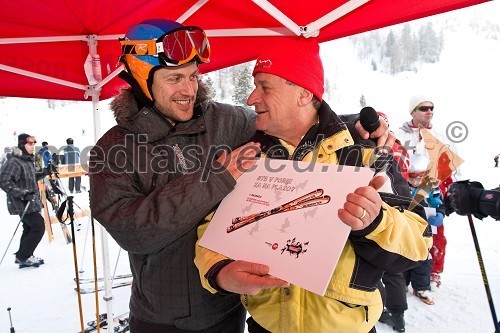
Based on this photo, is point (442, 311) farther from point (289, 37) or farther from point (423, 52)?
point (423, 52)

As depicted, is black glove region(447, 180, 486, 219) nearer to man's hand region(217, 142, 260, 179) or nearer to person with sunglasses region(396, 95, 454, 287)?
man's hand region(217, 142, 260, 179)

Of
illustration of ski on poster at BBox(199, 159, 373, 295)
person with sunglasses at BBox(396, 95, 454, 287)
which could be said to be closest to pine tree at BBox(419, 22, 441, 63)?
person with sunglasses at BBox(396, 95, 454, 287)

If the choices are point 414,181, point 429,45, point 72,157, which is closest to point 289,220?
point 414,181

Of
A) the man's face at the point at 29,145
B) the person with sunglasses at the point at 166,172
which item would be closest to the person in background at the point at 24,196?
the man's face at the point at 29,145

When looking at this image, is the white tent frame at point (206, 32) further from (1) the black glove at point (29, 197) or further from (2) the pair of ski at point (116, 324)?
(1) the black glove at point (29, 197)

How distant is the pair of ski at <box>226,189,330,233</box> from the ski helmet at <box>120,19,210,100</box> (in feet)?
2.65

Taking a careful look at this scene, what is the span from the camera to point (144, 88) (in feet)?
5.21

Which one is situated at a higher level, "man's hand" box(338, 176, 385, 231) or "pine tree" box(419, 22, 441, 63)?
"pine tree" box(419, 22, 441, 63)

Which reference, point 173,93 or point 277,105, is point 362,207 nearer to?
point 277,105

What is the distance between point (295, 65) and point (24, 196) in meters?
6.31

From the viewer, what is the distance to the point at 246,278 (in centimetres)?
102

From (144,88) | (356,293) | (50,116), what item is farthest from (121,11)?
(50,116)

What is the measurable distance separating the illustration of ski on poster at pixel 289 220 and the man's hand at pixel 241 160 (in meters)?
0.05

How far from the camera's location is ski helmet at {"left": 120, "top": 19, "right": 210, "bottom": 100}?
1.56m
